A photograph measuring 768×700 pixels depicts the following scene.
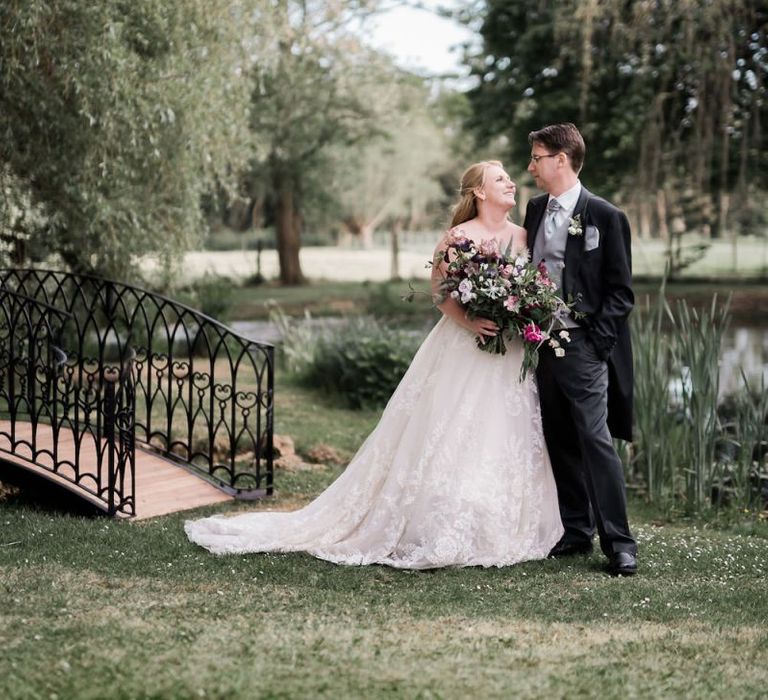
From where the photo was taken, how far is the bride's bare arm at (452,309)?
5406 millimetres

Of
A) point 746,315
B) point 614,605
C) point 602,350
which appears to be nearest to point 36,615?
point 614,605

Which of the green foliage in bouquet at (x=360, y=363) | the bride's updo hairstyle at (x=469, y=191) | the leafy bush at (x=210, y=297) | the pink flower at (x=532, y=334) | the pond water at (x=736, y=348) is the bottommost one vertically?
the pond water at (x=736, y=348)

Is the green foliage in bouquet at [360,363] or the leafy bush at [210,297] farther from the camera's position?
the leafy bush at [210,297]

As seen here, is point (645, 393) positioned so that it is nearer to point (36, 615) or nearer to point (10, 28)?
point (36, 615)

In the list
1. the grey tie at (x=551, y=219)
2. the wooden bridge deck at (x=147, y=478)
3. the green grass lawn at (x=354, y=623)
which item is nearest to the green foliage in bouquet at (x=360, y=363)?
the wooden bridge deck at (x=147, y=478)

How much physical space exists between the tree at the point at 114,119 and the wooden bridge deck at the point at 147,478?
245 cm

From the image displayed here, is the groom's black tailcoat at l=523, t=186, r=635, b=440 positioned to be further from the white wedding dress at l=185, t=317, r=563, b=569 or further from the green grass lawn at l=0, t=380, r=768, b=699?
the green grass lawn at l=0, t=380, r=768, b=699

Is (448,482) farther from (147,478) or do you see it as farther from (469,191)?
(147,478)

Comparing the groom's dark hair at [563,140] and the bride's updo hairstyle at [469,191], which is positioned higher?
the groom's dark hair at [563,140]

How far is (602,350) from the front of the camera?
17.3 ft

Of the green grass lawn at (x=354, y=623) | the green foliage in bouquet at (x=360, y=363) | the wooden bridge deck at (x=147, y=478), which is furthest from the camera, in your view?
the green foliage in bouquet at (x=360, y=363)

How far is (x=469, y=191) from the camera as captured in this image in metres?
5.64

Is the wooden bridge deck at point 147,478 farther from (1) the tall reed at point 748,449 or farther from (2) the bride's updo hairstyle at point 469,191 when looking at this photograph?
(1) the tall reed at point 748,449

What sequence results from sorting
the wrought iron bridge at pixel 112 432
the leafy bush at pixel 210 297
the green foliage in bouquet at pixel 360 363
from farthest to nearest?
the leafy bush at pixel 210 297
the green foliage in bouquet at pixel 360 363
the wrought iron bridge at pixel 112 432
